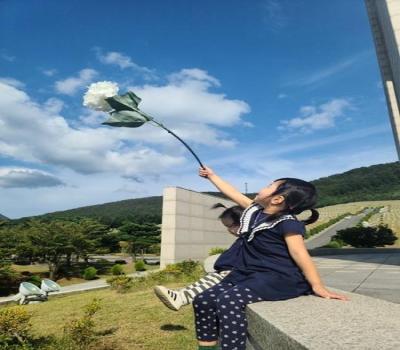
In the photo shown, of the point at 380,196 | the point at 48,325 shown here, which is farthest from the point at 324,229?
the point at 380,196

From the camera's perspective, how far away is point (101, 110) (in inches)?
122

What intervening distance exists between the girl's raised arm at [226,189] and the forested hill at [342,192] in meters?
85.6

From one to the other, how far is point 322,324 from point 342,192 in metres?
109

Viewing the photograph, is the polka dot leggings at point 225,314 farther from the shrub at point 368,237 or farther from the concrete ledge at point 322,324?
the shrub at point 368,237

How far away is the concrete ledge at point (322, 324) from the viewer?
1392 millimetres

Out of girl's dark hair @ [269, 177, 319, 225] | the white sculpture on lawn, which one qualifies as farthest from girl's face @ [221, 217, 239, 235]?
the white sculpture on lawn

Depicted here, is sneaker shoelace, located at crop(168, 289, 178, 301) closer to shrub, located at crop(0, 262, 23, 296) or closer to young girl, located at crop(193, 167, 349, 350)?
young girl, located at crop(193, 167, 349, 350)

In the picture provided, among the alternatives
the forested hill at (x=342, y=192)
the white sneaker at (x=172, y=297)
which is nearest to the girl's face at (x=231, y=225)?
the white sneaker at (x=172, y=297)

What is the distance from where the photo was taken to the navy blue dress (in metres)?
A: 2.37

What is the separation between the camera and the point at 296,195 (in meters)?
2.65

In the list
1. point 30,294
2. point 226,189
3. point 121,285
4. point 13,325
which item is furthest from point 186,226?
point 226,189

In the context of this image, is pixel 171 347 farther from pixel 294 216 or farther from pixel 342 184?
pixel 342 184

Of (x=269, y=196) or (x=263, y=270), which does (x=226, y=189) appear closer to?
(x=269, y=196)

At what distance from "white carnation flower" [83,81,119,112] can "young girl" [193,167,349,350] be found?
1366 mm
